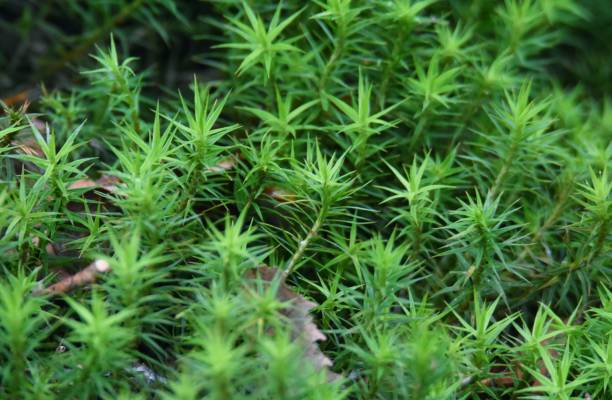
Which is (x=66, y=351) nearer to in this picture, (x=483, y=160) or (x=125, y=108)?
(x=125, y=108)

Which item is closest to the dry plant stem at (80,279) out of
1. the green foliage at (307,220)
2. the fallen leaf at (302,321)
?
the green foliage at (307,220)

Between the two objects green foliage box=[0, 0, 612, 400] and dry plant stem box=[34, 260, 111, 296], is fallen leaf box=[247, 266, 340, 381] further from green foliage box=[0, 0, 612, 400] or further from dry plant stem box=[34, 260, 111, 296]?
dry plant stem box=[34, 260, 111, 296]

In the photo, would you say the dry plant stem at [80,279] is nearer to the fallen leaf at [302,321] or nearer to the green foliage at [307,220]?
the green foliage at [307,220]

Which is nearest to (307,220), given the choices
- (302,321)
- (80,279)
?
(302,321)

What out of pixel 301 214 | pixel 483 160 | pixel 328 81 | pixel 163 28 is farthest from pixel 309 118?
pixel 163 28

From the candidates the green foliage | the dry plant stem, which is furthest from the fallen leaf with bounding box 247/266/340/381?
the dry plant stem

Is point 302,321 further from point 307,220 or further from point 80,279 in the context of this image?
point 80,279
